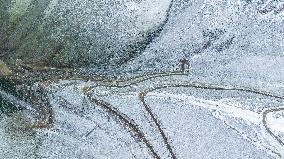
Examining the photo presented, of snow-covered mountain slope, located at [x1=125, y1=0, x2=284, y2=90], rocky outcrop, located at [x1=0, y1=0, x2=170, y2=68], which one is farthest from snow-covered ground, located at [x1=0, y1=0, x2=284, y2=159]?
rocky outcrop, located at [x1=0, y1=0, x2=170, y2=68]

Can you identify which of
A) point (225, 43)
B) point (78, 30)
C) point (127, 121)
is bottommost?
point (127, 121)

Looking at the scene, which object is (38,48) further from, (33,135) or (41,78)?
(33,135)

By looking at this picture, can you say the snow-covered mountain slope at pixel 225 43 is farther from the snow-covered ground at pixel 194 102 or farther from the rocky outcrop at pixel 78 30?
the rocky outcrop at pixel 78 30

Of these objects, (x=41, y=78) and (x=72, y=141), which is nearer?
(x=72, y=141)

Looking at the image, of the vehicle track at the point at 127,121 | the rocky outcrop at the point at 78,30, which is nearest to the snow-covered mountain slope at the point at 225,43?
the rocky outcrop at the point at 78,30

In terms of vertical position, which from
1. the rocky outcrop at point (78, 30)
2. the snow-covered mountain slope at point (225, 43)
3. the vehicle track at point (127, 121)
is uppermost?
the rocky outcrop at point (78, 30)

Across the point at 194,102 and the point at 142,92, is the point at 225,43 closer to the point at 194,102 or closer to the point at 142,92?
the point at 194,102

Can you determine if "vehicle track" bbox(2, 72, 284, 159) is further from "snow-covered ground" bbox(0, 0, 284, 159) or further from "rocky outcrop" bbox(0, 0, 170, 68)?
"rocky outcrop" bbox(0, 0, 170, 68)

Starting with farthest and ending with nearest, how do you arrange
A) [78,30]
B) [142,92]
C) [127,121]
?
[78,30], [142,92], [127,121]

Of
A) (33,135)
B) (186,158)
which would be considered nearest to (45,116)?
(33,135)

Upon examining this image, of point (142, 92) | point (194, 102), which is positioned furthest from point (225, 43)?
point (142, 92)

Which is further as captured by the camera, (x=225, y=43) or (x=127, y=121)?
(x=225, y=43)
